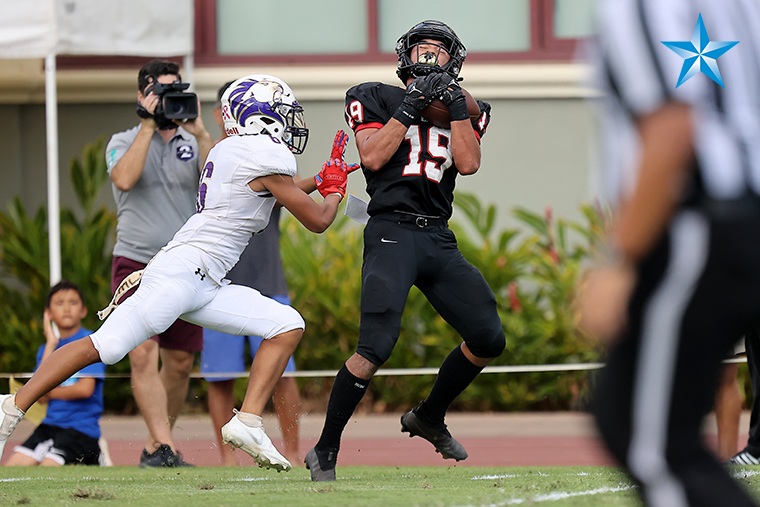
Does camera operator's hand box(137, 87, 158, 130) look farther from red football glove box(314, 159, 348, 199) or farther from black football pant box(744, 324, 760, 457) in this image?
black football pant box(744, 324, 760, 457)

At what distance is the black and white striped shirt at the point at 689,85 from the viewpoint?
2.70m

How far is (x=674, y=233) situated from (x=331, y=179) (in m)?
3.56

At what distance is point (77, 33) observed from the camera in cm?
1000

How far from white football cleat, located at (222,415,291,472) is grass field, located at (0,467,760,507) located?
0.14 m

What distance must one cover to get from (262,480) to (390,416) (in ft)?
13.5

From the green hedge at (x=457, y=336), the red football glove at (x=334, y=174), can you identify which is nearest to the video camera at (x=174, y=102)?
the red football glove at (x=334, y=174)

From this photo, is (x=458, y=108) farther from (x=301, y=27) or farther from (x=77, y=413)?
(x=301, y=27)

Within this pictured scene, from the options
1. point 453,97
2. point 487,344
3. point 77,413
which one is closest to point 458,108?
point 453,97

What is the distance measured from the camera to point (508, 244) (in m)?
11.1

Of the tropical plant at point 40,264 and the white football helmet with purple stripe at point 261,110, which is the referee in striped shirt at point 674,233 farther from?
the tropical plant at point 40,264

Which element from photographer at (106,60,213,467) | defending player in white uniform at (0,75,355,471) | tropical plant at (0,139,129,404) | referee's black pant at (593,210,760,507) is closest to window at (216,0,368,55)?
tropical plant at (0,139,129,404)

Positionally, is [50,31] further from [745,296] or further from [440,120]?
[745,296]

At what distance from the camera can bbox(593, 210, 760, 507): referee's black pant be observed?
2.69 m

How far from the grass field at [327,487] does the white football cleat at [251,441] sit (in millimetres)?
136
